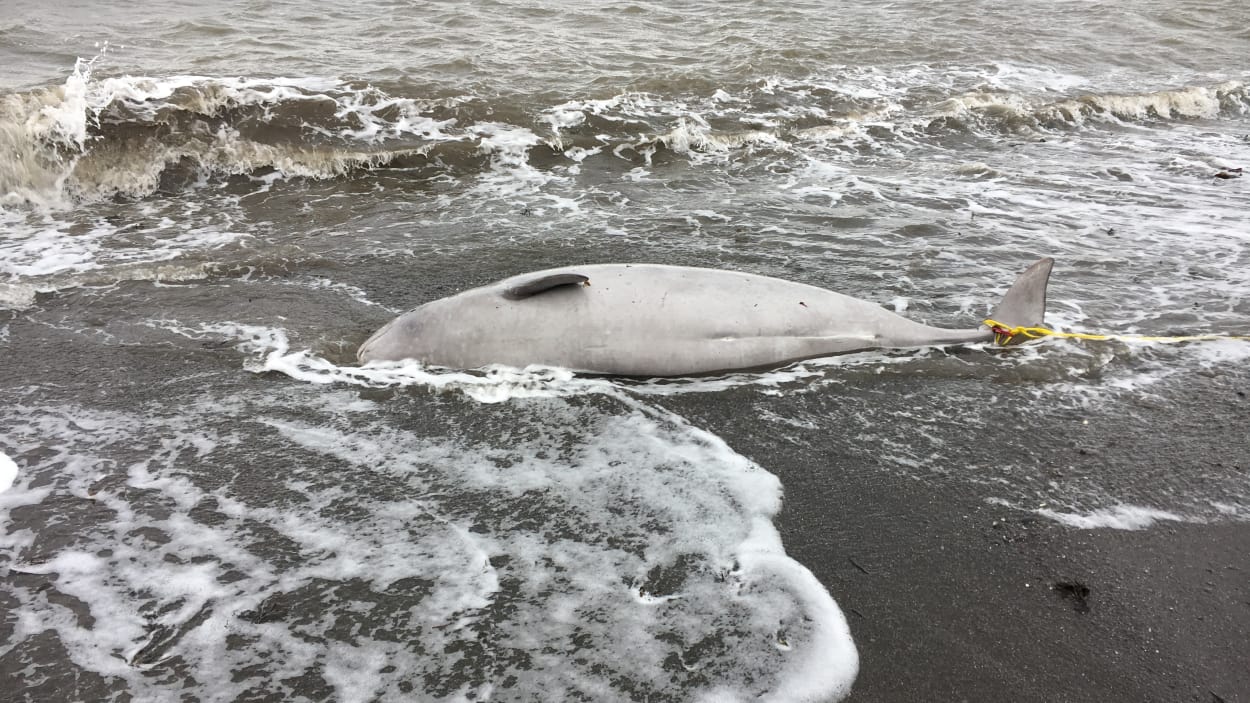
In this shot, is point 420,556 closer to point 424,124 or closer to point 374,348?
point 374,348

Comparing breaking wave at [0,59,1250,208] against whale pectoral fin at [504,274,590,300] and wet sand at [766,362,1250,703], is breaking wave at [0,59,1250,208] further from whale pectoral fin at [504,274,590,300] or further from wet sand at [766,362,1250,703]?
wet sand at [766,362,1250,703]

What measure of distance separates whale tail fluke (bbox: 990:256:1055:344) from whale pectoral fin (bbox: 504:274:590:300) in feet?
9.97

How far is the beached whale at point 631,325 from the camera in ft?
16.0

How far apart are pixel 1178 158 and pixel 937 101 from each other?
147 inches

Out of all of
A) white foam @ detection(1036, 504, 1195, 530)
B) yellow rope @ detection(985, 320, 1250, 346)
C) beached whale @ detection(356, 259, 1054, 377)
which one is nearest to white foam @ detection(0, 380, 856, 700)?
beached whale @ detection(356, 259, 1054, 377)

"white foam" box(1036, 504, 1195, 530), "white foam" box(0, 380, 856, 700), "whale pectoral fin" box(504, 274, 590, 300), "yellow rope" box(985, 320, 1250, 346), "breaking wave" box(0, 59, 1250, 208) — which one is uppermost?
"breaking wave" box(0, 59, 1250, 208)

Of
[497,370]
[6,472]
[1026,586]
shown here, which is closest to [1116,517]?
[1026,586]

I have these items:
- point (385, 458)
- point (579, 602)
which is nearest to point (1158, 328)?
point (579, 602)

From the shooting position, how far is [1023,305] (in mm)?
5293

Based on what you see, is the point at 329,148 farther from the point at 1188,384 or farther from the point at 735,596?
the point at 1188,384

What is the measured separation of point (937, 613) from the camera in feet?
10.4

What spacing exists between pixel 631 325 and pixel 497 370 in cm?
94

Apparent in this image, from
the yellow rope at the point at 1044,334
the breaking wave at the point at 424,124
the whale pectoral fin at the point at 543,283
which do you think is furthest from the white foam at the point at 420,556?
the breaking wave at the point at 424,124

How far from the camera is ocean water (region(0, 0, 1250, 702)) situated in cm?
308
